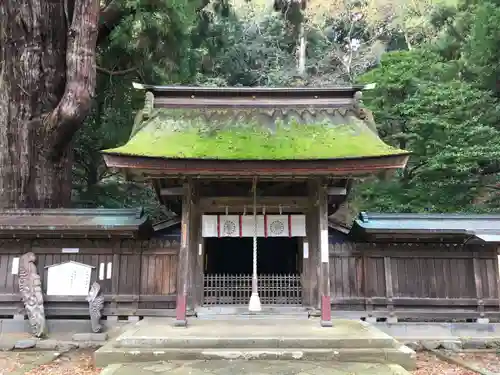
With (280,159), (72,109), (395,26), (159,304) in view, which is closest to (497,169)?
(280,159)

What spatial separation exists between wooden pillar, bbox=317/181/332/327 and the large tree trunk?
6.36 meters

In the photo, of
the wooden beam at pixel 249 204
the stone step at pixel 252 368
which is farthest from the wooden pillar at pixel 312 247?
the stone step at pixel 252 368

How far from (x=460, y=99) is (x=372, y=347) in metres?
11.4

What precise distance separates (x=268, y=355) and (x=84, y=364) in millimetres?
3456

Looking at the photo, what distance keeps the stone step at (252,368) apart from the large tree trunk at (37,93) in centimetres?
666

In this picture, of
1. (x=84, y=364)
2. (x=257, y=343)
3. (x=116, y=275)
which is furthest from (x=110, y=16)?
(x=257, y=343)

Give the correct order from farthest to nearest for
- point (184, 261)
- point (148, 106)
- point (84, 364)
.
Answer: point (148, 106) < point (184, 261) < point (84, 364)

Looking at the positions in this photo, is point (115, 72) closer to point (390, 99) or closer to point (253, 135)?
point (253, 135)

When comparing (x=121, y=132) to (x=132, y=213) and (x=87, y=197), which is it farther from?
(x=132, y=213)

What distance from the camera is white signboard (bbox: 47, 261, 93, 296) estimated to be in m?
9.45

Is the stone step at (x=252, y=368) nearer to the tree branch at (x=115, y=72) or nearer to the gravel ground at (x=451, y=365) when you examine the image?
the gravel ground at (x=451, y=365)

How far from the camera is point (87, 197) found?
650 inches

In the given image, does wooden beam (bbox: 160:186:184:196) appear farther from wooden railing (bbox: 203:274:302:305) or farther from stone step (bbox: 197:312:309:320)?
stone step (bbox: 197:312:309:320)

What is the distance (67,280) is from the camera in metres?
9.48
